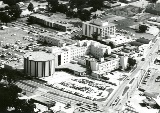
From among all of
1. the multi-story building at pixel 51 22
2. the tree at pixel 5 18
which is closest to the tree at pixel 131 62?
the multi-story building at pixel 51 22

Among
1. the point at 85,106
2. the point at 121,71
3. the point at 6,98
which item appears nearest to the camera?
the point at 6,98

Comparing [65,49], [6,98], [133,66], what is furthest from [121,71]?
[6,98]

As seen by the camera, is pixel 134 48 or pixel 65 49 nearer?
pixel 65 49

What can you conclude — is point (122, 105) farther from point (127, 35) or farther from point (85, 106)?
point (127, 35)

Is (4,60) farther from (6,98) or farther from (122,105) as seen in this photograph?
(122,105)

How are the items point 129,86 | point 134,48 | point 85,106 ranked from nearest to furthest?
point 85,106, point 129,86, point 134,48

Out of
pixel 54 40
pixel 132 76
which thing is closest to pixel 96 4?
pixel 54 40
